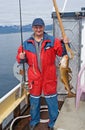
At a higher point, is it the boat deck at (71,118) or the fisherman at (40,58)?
the fisherman at (40,58)

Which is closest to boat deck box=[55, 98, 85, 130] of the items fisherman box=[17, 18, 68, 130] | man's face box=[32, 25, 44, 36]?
fisherman box=[17, 18, 68, 130]

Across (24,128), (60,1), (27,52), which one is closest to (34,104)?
(24,128)

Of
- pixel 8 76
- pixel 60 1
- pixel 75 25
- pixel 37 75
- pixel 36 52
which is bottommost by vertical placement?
pixel 8 76

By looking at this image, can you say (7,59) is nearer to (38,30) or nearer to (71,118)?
(38,30)

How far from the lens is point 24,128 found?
3.80m

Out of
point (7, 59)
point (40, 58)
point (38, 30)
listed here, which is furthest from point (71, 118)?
point (7, 59)

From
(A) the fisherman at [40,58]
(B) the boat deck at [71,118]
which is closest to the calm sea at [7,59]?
(A) the fisherman at [40,58]

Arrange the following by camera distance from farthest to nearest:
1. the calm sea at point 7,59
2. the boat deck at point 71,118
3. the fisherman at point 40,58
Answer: the calm sea at point 7,59, the fisherman at point 40,58, the boat deck at point 71,118

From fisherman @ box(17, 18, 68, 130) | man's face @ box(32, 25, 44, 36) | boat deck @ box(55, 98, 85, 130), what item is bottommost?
boat deck @ box(55, 98, 85, 130)

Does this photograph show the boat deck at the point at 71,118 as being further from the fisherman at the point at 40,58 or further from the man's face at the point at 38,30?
the man's face at the point at 38,30

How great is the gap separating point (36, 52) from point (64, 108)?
83 centimetres

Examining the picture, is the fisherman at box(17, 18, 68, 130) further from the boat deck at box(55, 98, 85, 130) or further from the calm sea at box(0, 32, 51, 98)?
the calm sea at box(0, 32, 51, 98)

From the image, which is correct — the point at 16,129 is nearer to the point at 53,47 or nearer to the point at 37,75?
the point at 37,75

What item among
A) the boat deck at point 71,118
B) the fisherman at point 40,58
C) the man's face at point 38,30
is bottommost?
the boat deck at point 71,118
